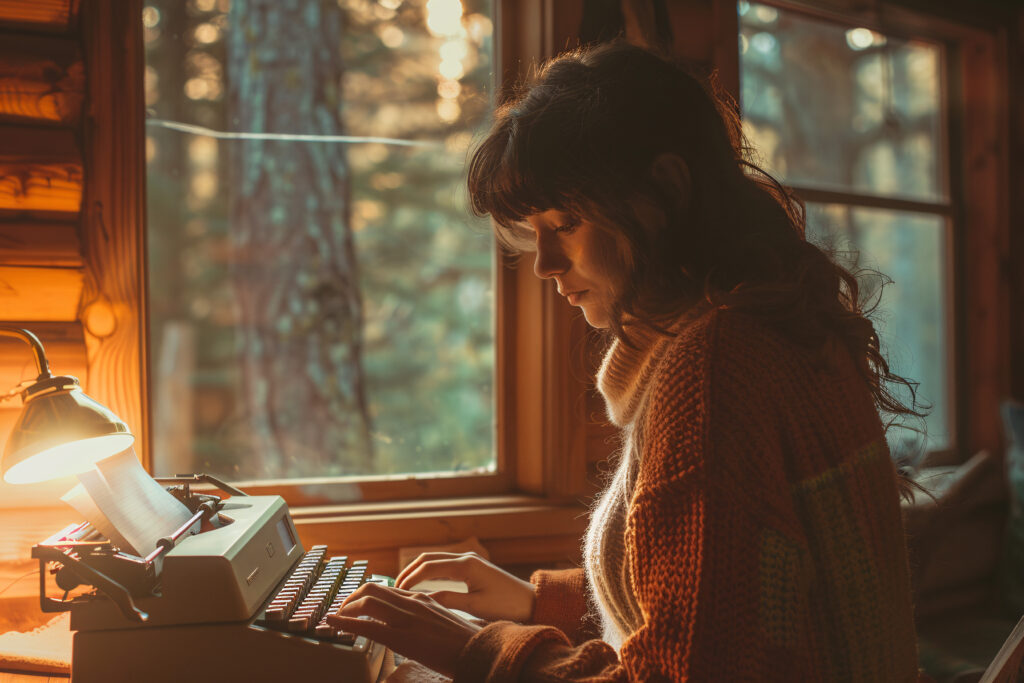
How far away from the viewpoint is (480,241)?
5.99 feet

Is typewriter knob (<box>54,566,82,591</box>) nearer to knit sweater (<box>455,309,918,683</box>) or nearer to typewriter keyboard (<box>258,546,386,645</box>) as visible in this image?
typewriter keyboard (<box>258,546,386,645</box>)

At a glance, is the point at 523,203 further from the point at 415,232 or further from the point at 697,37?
the point at 697,37

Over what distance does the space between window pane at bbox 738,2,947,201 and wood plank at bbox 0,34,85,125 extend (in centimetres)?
168

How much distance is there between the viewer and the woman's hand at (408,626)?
0.91 metres

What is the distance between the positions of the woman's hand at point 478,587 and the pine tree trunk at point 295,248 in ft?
1.82

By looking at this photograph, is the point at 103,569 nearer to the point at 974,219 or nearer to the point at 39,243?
the point at 39,243

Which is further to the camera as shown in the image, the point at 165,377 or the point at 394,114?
the point at 394,114

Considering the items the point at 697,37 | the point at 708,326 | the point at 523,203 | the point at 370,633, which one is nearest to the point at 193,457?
the point at 370,633

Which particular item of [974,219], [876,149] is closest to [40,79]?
[876,149]

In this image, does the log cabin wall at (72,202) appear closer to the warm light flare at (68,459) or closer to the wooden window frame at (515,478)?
the warm light flare at (68,459)

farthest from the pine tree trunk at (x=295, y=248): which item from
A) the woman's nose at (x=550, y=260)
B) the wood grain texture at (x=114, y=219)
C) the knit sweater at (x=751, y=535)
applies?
the knit sweater at (x=751, y=535)

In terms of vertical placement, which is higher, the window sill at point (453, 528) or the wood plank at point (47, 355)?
the wood plank at point (47, 355)

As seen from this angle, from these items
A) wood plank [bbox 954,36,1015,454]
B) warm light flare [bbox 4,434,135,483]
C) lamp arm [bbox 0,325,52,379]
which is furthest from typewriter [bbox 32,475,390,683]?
wood plank [bbox 954,36,1015,454]

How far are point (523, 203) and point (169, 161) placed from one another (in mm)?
1010
